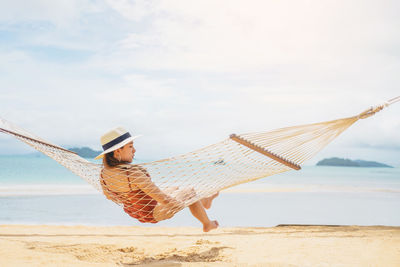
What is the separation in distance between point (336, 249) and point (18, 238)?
8.64ft

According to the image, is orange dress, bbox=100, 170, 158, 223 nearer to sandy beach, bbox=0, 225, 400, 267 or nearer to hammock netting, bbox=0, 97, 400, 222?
hammock netting, bbox=0, 97, 400, 222

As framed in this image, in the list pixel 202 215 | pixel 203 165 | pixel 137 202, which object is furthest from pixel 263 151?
pixel 137 202

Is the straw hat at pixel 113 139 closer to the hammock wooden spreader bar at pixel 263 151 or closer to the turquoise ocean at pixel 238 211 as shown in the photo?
the hammock wooden spreader bar at pixel 263 151

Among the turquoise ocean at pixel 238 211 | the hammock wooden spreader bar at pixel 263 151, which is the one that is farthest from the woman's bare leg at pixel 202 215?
the turquoise ocean at pixel 238 211

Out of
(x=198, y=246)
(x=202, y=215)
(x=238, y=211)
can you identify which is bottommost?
(x=238, y=211)

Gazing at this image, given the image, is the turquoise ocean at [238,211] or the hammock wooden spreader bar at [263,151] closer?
the hammock wooden spreader bar at [263,151]

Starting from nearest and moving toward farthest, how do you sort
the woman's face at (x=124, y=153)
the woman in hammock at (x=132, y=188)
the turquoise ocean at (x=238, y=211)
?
1. the woman in hammock at (x=132, y=188)
2. the woman's face at (x=124, y=153)
3. the turquoise ocean at (x=238, y=211)

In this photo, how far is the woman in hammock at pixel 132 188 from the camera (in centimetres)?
225

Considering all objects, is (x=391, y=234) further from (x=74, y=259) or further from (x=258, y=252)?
(x=74, y=259)

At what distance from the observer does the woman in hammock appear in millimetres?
2246

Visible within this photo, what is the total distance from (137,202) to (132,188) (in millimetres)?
87

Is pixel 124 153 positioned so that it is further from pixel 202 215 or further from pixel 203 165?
pixel 202 215

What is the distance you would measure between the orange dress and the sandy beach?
38 centimetres

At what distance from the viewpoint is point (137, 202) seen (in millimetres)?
2301
